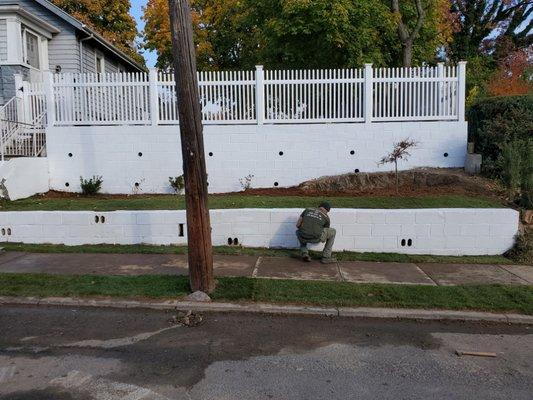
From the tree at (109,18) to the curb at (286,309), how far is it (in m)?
24.0

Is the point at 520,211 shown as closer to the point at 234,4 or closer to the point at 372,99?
the point at 372,99

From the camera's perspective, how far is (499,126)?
11.0m

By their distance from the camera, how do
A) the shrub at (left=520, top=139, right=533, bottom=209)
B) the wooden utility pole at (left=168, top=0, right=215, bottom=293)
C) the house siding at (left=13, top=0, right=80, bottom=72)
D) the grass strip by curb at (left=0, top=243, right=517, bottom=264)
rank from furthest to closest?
1. the house siding at (left=13, top=0, right=80, bottom=72)
2. the shrub at (left=520, top=139, right=533, bottom=209)
3. the grass strip by curb at (left=0, top=243, right=517, bottom=264)
4. the wooden utility pole at (left=168, top=0, right=215, bottom=293)

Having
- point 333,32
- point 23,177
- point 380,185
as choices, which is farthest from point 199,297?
point 333,32

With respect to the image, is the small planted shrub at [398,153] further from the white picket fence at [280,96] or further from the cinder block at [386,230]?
the cinder block at [386,230]

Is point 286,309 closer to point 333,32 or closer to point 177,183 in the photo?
point 177,183

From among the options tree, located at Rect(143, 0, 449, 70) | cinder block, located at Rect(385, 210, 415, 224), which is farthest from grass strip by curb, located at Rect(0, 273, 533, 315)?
tree, located at Rect(143, 0, 449, 70)

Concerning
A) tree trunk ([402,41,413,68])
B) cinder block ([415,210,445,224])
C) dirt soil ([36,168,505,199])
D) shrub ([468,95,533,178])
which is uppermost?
tree trunk ([402,41,413,68])

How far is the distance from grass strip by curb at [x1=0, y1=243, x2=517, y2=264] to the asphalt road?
2.67 m

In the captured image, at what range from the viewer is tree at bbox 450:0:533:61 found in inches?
1177

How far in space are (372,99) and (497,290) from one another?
6.60 metres

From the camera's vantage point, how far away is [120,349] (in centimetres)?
482

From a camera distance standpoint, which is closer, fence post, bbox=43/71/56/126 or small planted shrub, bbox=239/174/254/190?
small planted shrub, bbox=239/174/254/190

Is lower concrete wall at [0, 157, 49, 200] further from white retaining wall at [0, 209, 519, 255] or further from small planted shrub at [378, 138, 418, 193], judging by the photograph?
small planted shrub at [378, 138, 418, 193]
